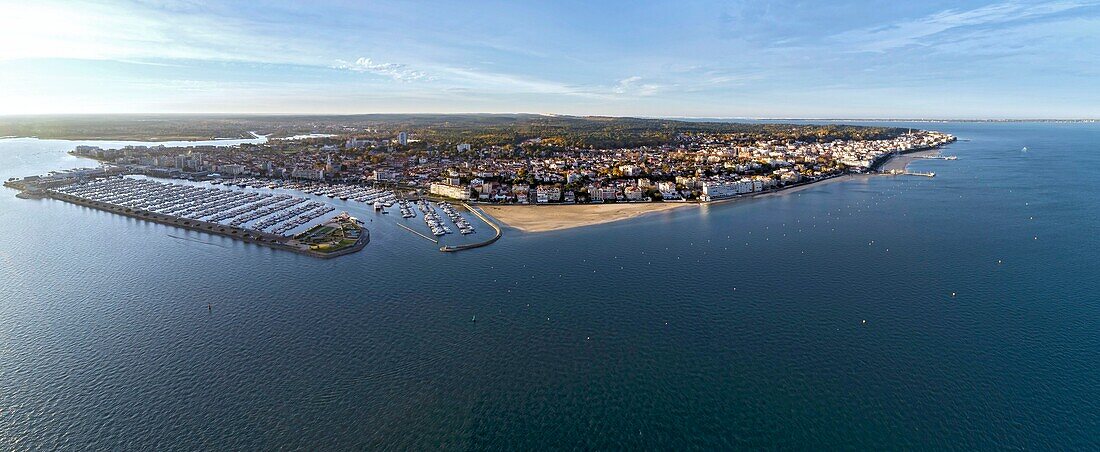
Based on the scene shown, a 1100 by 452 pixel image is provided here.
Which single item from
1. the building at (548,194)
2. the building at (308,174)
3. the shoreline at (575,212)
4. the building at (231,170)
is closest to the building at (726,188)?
the shoreline at (575,212)

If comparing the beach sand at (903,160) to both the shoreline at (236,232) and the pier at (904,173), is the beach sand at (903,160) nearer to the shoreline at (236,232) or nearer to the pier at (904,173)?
the pier at (904,173)

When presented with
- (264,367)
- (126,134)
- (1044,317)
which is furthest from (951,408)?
(126,134)

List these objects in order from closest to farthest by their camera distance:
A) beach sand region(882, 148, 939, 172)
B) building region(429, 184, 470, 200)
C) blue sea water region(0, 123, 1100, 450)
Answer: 1. blue sea water region(0, 123, 1100, 450)
2. building region(429, 184, 470, 200)
3. beach sand region(882, 148, 939, 172)

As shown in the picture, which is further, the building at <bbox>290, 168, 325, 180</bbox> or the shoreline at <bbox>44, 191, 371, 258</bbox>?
the building at <bbox>290, 168, 325, 180</bbox>

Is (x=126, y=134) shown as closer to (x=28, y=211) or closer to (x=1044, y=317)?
(x=28, y=211)

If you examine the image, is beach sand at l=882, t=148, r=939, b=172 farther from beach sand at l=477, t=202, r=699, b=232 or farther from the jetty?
the jetty

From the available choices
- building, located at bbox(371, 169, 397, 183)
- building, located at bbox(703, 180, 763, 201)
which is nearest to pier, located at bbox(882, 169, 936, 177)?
building, located at bbox(703, 180, 763, 201)

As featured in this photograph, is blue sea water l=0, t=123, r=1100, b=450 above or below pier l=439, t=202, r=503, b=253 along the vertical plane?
below
